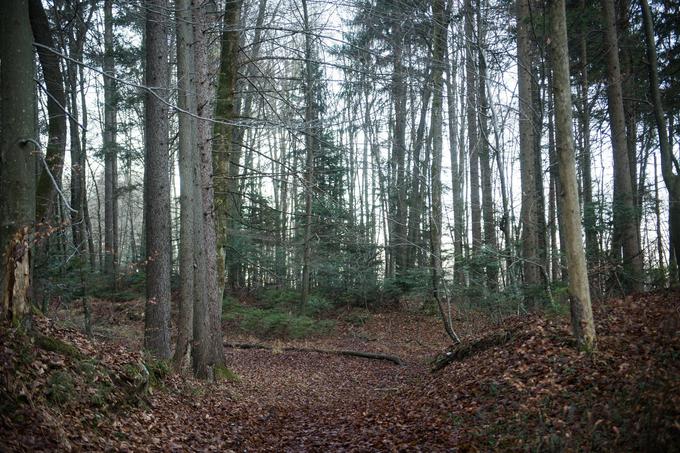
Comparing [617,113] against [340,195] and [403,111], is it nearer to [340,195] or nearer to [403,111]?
[403,111]

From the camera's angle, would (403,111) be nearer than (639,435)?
No

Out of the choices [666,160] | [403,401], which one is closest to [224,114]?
[403,401]

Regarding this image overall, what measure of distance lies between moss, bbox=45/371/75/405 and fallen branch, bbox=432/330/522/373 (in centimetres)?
681

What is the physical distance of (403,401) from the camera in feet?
27.9

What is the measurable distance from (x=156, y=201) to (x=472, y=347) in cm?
660

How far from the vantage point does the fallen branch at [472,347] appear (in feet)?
30.5

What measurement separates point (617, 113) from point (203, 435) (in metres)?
12.1

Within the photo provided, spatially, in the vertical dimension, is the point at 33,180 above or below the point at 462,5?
below

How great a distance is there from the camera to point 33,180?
19.1 ft

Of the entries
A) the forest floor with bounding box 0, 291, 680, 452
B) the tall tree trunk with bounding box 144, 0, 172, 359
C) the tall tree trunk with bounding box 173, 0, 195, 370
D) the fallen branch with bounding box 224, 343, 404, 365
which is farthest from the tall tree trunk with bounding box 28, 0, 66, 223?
the fallen branch with bounding box 224, 343, 404, 365

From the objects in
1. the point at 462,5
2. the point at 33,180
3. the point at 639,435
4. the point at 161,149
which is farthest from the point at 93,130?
the point at 639,435

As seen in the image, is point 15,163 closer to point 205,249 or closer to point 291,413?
point 205,249

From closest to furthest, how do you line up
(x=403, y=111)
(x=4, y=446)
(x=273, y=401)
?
(x=4, y=446) → (x=273, y=401) → (x=403, y=111)

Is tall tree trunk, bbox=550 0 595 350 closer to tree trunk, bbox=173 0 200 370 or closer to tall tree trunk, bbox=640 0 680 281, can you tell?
tall tree trunk, bbox=640 0 680 281
